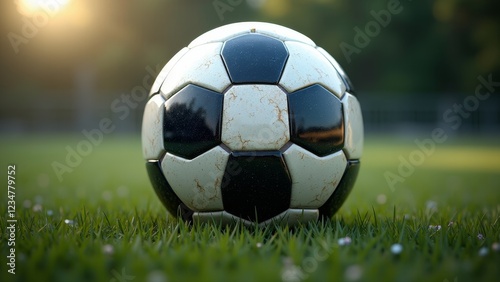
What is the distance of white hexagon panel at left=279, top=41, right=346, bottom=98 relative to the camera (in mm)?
2746

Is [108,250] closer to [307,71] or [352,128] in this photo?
[307,71]

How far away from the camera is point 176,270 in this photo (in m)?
2.00

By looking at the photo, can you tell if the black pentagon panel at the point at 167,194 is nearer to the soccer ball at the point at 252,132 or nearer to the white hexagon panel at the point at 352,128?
the soccer ball at the point at 252,132

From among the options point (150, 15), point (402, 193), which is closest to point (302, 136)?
point (402, 193)

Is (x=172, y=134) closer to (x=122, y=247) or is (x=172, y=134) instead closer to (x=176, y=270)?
(x=122, y=247)

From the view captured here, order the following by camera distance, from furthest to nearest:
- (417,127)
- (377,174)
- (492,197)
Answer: (417,127)
(377,174)
(492,197)

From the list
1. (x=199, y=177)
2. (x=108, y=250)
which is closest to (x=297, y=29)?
(x=199, y=177)

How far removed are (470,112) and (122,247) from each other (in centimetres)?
3056

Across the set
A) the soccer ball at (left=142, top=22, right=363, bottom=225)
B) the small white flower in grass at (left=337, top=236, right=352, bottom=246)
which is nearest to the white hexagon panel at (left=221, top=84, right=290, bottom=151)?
the soccer ball at (left=142, top=22, right=363, bottom=225)

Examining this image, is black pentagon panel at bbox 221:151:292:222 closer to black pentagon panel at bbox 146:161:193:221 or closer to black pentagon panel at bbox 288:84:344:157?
black pentagon panel at bbox 288:84:344:157

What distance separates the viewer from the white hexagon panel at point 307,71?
275 cm

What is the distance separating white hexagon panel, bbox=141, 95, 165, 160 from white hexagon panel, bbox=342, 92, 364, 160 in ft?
3.68

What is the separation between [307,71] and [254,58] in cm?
33

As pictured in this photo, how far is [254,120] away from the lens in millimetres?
2617
